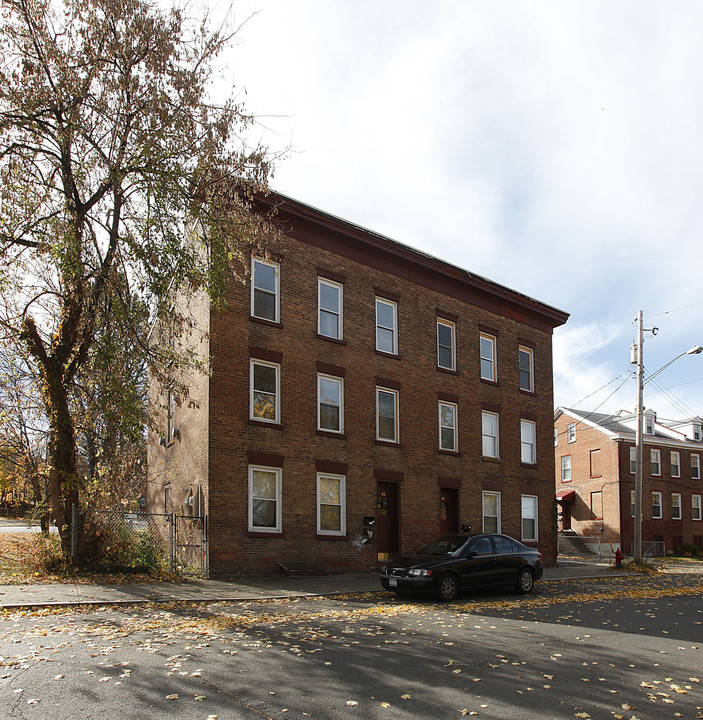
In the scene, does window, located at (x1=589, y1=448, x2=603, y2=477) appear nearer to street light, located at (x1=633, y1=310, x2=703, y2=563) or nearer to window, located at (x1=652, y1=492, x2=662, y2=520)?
window, located at (x1=652, y1=492, x2=662, y2=520)

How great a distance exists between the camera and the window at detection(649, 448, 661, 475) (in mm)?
47931

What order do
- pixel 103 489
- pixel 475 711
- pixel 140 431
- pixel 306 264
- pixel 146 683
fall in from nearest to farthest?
pixel 475 711 → pixel 146 683 → pixel 140 431 → pixel 103 489 → pixel 306 264

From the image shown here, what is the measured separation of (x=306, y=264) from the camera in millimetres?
21062

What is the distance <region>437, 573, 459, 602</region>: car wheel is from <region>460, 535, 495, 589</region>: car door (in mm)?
212

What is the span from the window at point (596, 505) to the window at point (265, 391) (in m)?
33.6

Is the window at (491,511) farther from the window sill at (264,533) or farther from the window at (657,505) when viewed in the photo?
the window at (657,505)

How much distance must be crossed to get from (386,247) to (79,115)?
37.7 ft

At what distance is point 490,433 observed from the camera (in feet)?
88.1

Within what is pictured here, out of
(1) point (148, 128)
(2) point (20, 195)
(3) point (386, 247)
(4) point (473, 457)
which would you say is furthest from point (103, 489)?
(4) point (473, 457)

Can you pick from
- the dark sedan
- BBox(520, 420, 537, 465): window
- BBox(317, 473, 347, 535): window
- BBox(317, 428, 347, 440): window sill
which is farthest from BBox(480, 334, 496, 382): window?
the dark sedan

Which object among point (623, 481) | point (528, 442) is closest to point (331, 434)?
point (528, 442)

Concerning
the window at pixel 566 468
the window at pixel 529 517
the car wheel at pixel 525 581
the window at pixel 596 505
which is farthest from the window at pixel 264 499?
the window at pixel 566 468

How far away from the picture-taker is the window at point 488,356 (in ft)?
89.2

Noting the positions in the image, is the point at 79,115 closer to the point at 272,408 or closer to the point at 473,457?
the point at 272,408
